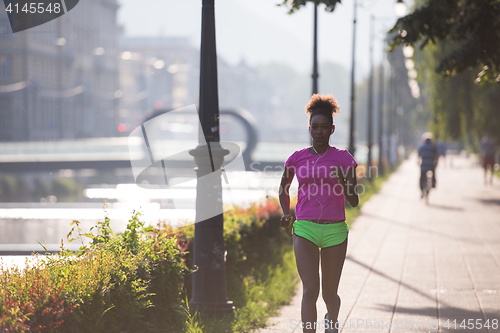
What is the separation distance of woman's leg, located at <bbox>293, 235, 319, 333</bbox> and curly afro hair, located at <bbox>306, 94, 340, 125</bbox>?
2.84 feet

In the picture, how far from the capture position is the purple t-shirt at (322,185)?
427 cm

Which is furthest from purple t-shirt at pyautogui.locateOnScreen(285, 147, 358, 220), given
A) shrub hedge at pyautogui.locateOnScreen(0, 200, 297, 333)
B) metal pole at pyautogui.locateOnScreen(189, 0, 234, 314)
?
metal pole at pyautogui.locateOnScreen(189, 0, 234, 314)

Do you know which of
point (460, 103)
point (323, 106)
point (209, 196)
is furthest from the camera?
point (460, 103)

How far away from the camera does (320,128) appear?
4.34m

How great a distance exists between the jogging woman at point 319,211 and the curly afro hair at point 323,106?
19 millimetres

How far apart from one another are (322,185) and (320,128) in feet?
1.26

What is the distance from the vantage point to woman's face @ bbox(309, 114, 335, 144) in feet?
14.2

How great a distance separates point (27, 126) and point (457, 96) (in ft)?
163

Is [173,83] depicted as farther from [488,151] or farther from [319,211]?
[319,211]

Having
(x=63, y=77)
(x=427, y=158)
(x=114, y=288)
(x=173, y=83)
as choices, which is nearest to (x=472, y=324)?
(x=114, y=288)

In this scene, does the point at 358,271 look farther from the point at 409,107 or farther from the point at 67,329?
the point at 409,107

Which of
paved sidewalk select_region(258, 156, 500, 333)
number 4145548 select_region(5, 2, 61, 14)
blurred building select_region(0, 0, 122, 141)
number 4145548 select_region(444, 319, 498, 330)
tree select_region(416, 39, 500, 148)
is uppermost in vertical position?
blurred building select_region(0, 0, 122, 141)

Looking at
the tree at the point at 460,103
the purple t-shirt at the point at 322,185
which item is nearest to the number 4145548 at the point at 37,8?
the purple t-shirt at the point at 322,185

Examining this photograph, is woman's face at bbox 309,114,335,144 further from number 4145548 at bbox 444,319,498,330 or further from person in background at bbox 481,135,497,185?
person in background at bbox 481,135,497,185
